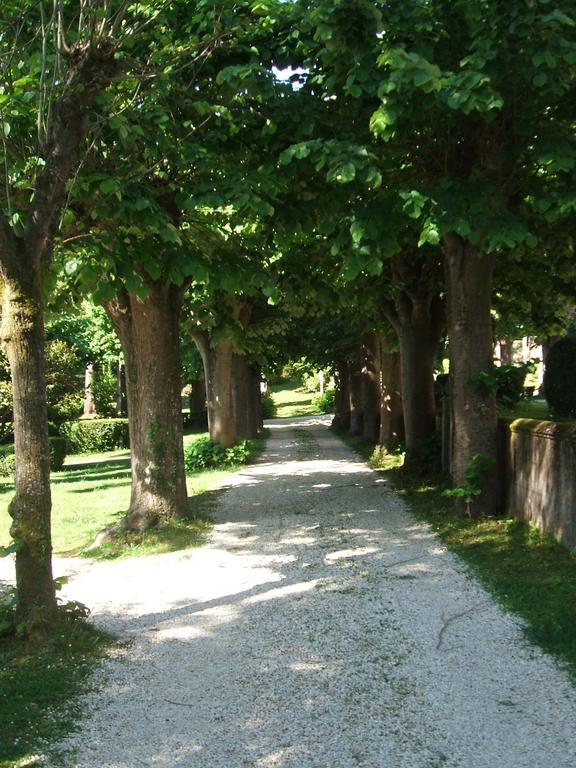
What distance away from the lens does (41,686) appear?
500cm

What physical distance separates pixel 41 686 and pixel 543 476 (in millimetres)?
6021

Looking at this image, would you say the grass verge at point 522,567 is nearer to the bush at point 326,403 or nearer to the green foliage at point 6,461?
the green foliage at point 6,461

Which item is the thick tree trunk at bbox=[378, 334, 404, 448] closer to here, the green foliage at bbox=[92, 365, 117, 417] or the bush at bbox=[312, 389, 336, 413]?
the green foliage at bbox=[92, 365, 117, 417]

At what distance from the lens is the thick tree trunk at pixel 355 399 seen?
3058cm

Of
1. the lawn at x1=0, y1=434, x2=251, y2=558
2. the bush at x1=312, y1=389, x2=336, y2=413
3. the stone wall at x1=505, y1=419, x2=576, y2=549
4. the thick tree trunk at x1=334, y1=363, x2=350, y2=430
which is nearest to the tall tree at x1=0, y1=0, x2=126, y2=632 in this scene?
the lawn at x1=0, y1=434, x2=251, y2=558

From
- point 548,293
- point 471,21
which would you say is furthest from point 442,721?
point 548,293

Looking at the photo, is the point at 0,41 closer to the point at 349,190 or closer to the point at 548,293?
the point at 349,190

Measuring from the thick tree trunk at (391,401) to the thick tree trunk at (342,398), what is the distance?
39.3ft

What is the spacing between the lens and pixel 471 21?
26.0 feet

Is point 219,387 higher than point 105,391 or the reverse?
the reverse

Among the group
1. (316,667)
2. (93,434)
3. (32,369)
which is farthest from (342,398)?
(316,667)

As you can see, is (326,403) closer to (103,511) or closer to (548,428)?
(103,511)

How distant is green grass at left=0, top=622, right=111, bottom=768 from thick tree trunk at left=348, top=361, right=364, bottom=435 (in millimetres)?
24595

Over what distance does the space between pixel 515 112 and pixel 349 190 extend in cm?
201
